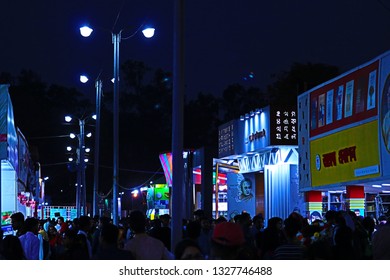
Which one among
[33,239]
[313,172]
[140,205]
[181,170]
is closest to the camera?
[33,239]

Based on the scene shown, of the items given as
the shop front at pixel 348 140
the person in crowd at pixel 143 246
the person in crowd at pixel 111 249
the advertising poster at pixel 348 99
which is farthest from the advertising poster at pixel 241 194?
the person in crowd at pixel 111 249

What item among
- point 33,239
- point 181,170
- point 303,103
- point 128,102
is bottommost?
point 33,239

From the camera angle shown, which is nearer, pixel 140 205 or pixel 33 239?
pixel 33 239

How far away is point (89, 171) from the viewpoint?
106m

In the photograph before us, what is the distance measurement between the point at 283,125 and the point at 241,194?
962cm

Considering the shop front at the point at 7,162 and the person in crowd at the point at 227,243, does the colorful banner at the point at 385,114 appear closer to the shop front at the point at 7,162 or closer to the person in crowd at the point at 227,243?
the shop front at the point at 7,162

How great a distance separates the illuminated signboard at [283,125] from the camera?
121 ft

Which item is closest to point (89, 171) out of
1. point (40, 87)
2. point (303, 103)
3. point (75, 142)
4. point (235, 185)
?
point (75, 142)

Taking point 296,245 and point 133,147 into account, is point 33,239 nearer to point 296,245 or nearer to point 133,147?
point 296,245

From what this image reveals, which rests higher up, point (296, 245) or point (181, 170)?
point (181, 170)

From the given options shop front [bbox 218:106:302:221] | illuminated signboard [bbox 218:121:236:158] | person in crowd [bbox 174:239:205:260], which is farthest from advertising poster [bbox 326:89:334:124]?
person in crowd [bbox 174:239:205:260]

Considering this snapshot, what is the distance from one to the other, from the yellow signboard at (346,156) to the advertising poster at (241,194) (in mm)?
12448

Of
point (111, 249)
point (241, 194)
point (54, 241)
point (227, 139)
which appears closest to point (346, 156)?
point (54, 241)

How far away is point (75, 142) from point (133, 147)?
13215mm
